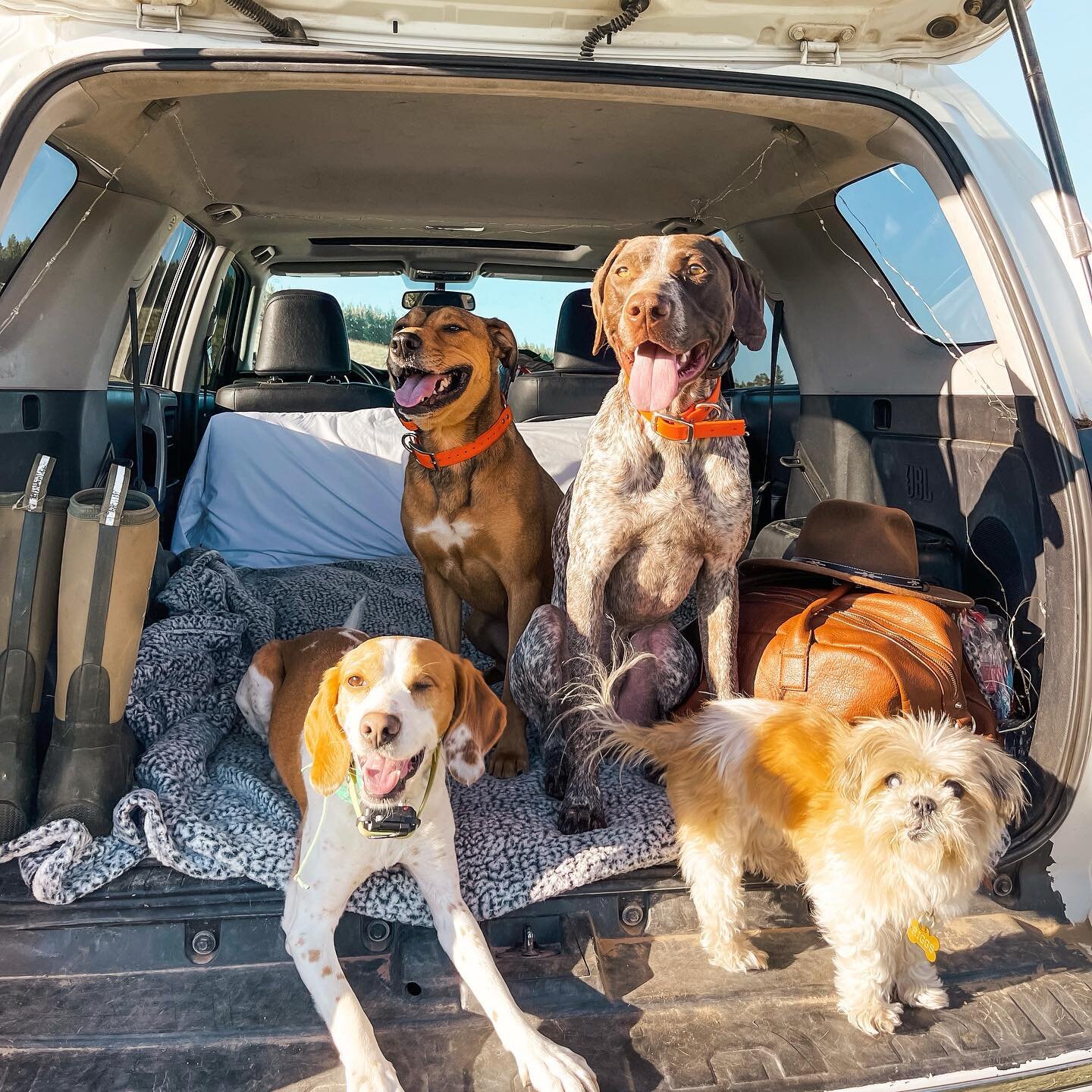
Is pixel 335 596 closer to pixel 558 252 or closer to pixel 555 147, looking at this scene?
pixel 555 147

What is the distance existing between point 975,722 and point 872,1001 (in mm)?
832

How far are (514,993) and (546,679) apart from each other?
941mm

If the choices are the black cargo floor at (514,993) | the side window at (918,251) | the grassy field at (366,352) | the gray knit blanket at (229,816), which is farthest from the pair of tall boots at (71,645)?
the grassy field at (366,352)

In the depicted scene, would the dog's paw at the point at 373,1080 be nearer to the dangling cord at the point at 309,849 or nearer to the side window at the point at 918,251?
the dangling cord at the point at 309,849

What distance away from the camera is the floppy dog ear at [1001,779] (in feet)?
6.18

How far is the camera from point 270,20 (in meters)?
2.01

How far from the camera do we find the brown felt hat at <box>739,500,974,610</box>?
253 centimetres

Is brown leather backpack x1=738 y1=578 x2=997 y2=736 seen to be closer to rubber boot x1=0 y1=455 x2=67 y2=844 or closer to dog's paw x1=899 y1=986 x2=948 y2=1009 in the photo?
dog's paw x1=899 y1=986 x2=948 y2=1009

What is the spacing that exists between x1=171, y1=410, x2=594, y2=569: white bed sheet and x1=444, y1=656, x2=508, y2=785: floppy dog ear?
2368 millimetres

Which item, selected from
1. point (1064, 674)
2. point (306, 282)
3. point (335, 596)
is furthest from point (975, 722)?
point (306, 282)

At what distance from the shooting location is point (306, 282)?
5238mm

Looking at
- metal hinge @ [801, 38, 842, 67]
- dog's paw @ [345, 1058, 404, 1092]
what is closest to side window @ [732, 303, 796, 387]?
metal hinge @ [801, 38, 842, 67]

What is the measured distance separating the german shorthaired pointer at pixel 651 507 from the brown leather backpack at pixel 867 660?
155 mm

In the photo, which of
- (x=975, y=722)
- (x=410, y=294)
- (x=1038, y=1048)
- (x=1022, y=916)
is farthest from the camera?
(x=410, y=294)
